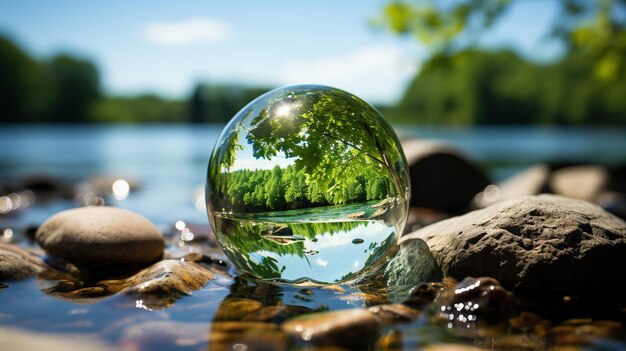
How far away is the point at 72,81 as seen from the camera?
105562mm

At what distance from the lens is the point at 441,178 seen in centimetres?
1224

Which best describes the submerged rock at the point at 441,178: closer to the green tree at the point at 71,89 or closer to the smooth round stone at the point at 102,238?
the smooth round stone at the point at 102,238

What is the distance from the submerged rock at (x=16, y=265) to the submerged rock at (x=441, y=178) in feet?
26.3

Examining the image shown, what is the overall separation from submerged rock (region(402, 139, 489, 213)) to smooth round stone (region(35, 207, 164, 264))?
7.21 metres

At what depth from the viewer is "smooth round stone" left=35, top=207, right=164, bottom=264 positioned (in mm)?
5336

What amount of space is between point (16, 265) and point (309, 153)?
2953 millimetres

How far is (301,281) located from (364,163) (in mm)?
1125

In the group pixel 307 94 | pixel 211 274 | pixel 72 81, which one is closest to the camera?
pixel 307 94

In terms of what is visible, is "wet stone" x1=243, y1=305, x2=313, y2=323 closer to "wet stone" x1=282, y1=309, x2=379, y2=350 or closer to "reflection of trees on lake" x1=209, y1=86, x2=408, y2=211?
"wet stone" x1=282, y1=309, x2=379, y2=350

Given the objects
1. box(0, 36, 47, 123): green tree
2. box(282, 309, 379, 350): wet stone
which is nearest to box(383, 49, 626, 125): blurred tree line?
box(0, 36, 47, 123): green tree

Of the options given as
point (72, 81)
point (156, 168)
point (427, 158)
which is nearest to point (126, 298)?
point (427, 158)

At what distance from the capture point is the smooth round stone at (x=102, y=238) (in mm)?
5336

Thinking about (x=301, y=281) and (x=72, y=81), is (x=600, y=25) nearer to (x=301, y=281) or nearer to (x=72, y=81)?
(x=301, y=281)

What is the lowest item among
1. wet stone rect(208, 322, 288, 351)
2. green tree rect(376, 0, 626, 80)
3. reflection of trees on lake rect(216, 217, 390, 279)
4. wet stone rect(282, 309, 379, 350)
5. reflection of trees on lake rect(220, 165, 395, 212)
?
wet stone rect(208, 322, 288, 351)
